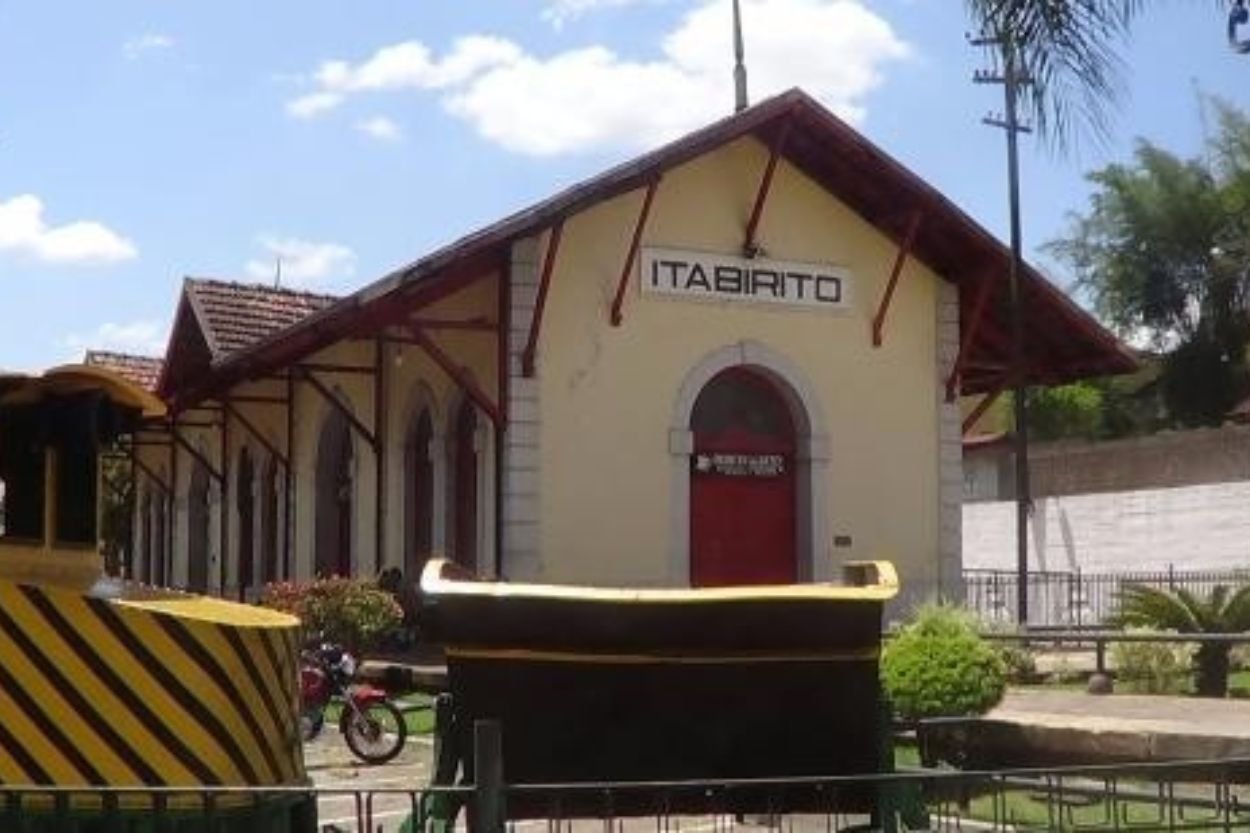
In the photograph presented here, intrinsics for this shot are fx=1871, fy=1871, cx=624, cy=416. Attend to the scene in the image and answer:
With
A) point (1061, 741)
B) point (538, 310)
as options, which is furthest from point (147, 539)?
point (1061, 741)

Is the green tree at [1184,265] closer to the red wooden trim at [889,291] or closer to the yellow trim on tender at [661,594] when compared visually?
the red wooden trim at [889,291]

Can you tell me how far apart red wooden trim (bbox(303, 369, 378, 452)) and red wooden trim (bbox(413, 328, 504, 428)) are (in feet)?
7.70

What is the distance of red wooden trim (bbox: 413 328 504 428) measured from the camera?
19.9 m

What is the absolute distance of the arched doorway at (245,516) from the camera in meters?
28.7

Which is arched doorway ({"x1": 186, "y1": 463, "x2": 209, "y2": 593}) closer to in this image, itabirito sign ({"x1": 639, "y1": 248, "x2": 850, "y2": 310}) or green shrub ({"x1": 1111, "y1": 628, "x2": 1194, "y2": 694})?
itabirito sign ({"x1": 639, "y1": 248, "x2": 850, "y2": 310})

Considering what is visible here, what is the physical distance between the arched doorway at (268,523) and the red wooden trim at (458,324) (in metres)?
7.56

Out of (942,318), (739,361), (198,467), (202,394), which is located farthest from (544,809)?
(198,467)

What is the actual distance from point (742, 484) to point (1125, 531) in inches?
534

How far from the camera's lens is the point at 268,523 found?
91.1 feet

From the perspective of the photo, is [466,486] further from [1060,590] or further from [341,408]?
[1060,590]

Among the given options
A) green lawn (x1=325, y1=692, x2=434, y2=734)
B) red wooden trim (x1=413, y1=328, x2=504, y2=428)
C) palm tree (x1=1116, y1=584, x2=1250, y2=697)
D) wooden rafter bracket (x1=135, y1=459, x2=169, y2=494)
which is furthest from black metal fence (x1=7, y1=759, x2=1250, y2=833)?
wooden rafter bracket (x1=135, y1=459, x2=169, y2=494)

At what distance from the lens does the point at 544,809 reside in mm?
7266

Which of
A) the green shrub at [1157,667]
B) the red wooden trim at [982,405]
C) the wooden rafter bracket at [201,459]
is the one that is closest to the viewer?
the green shrub at [1157,667]

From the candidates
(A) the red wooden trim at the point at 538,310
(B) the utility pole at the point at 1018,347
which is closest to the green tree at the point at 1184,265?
(B) the utility pole at the point at 1018,347
